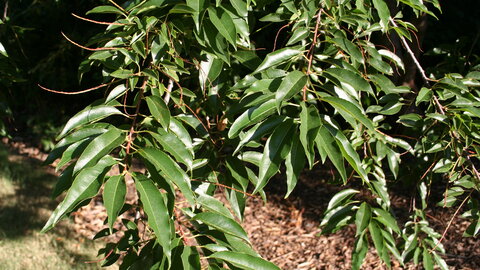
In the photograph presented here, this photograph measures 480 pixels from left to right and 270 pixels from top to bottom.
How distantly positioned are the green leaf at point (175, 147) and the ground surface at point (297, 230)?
2830mm

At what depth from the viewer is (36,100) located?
6.89m

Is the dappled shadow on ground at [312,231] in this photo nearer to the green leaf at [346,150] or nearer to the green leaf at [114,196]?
the green leaf at [346,150]

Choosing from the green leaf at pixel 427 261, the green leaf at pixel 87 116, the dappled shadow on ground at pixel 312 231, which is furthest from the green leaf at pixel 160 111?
the dappled shadow on ground at pixel 312 231

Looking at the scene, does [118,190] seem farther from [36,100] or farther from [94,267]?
[36,100]

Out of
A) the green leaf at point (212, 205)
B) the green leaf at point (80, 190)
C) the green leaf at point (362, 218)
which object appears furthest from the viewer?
the green leaf at point (362, 218)

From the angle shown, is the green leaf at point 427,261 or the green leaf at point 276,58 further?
the green leaf at point 427,261

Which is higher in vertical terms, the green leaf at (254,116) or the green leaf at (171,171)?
the green leaf at (254,116)

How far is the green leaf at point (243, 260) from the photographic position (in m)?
1.41

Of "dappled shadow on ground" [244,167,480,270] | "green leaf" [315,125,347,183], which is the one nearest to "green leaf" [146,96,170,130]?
"green leaf" [315,125,347,183]

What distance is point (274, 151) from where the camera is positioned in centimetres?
137

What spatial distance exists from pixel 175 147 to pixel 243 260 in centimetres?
37

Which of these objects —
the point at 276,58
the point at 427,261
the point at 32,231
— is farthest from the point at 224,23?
the point at 32,231

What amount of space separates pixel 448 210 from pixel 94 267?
296cm

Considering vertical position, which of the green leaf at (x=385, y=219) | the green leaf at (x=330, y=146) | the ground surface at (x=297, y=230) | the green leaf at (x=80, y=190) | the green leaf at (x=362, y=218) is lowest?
the ground surface at (x=297, y=230)
